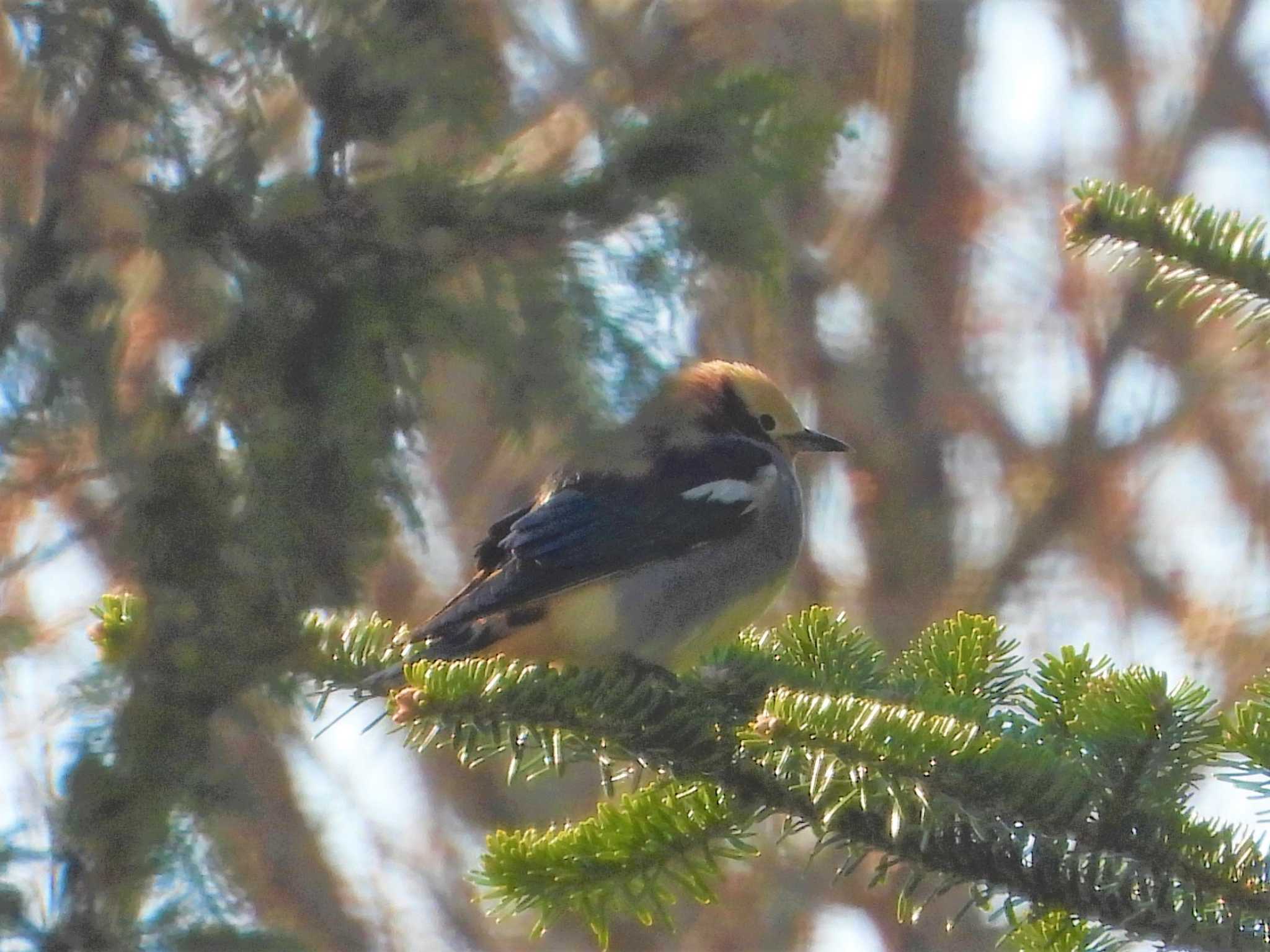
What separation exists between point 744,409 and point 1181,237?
239cm

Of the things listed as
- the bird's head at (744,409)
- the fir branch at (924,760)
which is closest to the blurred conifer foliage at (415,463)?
the fir branch at (924,760)

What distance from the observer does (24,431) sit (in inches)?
107

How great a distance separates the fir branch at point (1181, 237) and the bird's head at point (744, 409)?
2.16m

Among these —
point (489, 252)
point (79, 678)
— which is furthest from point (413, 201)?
point (79, 678)

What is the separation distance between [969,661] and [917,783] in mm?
571

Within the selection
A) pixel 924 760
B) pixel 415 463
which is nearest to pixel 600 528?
pixel 415 463

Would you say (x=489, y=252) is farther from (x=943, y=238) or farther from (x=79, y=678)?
(x=943, y=238)

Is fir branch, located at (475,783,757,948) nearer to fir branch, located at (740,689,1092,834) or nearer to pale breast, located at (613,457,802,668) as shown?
fir branch, located at (740,689,1092,834)

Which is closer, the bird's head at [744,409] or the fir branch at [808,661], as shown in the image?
the fir branch at [808,661]

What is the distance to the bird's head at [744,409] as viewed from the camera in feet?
15.8

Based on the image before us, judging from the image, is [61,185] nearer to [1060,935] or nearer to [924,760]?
[924,760]

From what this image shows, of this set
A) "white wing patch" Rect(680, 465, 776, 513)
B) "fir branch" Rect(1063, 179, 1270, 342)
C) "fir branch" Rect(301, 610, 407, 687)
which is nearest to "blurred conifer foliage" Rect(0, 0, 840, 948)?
"fir branch" Rect(301, 610, 407, 687)

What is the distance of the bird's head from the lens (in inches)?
189

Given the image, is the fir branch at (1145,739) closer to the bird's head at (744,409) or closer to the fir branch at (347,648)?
the fir branch at (347,648)
